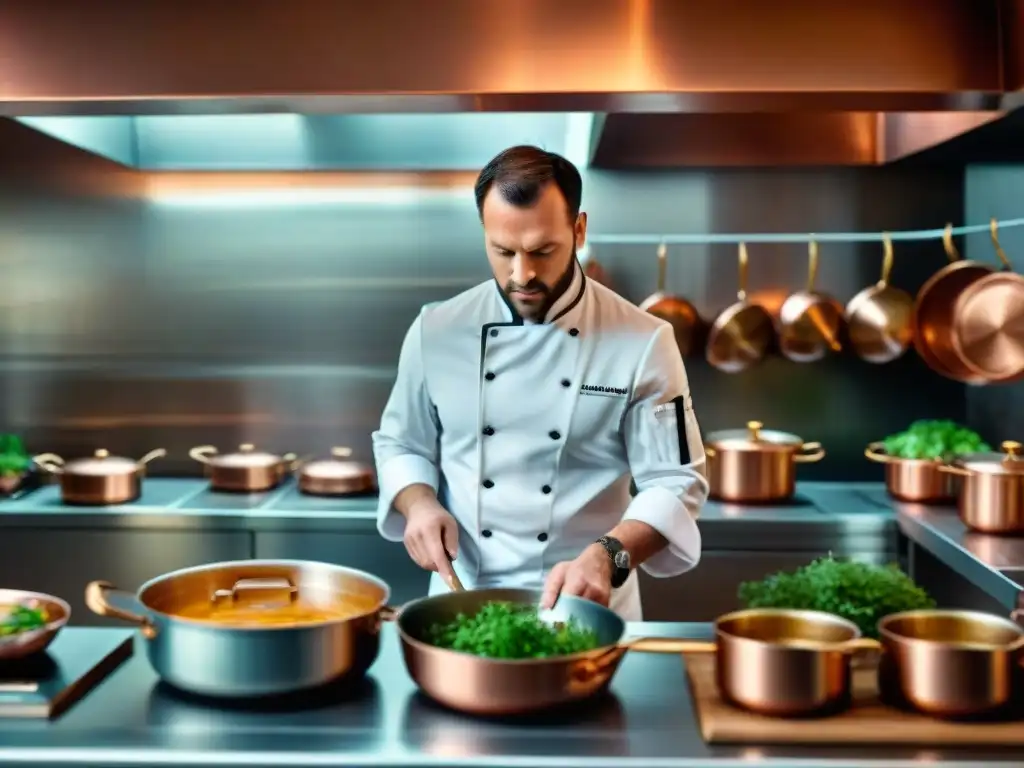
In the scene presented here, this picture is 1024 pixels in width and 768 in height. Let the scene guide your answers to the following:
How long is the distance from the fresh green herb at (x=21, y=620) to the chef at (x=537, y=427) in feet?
2.01

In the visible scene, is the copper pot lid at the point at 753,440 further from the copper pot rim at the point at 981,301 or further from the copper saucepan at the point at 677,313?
the copper pot rim at the point at 981,301

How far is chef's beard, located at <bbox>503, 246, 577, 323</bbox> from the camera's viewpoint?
1722mm

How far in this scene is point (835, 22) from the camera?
6.50 ft

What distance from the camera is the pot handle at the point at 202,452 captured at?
10.8 feet

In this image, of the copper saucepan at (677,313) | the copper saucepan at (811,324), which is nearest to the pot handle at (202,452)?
the copper saucepan at (677,313)

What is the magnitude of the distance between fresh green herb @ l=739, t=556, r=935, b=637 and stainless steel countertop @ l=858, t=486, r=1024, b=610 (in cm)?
77

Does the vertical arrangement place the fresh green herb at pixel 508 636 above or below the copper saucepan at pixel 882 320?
below

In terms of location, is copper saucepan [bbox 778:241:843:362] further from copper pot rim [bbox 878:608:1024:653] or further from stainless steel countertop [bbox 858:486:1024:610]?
copper pot rim [bbox 878:608:1024:653]

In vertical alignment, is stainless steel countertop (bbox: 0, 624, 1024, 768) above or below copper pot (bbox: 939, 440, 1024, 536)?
below

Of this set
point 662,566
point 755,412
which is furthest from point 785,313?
point 662,566

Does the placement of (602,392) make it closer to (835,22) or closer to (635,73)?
(635,73)

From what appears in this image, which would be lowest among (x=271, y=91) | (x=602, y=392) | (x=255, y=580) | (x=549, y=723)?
(x=549, y=723)

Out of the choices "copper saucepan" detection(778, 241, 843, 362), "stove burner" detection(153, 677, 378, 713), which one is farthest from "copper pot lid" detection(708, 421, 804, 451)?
"stove burner" detection(153, 677, 378, 713)

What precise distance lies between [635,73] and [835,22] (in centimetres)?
37
